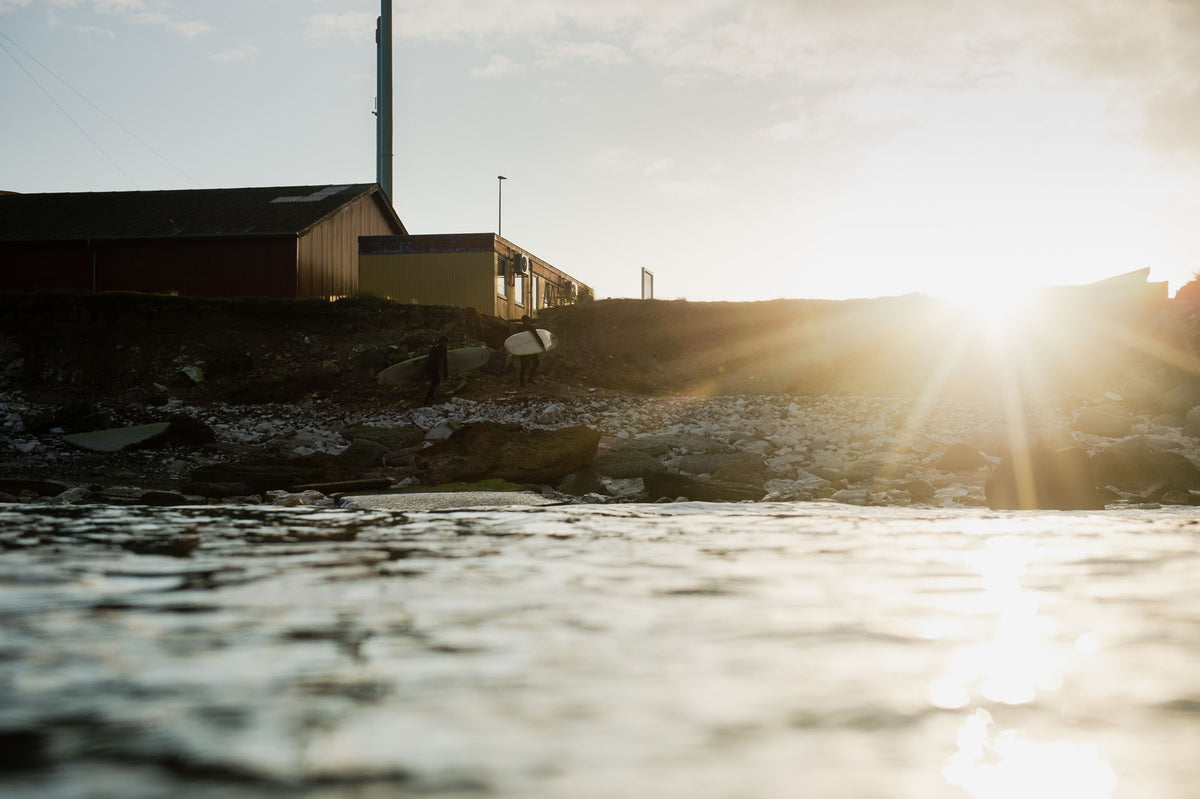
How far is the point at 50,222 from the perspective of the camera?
92.6 feet

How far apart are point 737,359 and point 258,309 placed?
41.1ft

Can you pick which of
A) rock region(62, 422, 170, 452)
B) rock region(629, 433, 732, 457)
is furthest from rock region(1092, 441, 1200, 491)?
rock region(62, 422, 170, 452)

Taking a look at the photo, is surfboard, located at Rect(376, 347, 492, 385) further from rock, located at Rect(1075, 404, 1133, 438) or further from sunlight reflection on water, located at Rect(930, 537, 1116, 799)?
sunlight reflection on water, located at Rect(930, 537, 1116, 799)

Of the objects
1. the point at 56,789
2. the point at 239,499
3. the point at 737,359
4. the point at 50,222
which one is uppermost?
the point at 50,222

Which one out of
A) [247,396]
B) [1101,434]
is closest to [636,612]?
[1101,434]

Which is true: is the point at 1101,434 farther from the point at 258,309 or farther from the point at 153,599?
the point at 258,309

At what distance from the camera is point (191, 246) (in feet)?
86.6

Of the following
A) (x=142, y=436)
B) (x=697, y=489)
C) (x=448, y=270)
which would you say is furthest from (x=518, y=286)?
(x=697, y=489)

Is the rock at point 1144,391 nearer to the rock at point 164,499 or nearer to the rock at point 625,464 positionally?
the rock at point 625,464

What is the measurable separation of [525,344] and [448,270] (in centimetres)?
739

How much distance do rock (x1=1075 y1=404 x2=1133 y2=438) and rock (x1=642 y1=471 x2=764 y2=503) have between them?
9625 millimetres

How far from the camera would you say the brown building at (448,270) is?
27562 mm

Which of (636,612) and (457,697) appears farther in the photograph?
(636,612)

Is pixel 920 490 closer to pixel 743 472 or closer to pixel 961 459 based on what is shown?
pixel 743 472
